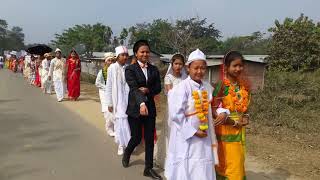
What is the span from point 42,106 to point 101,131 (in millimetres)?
5160

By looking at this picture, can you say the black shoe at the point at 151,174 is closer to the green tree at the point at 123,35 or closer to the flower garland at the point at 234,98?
the flower garland at the point at 234,98

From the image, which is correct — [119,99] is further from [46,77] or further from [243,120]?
[46,77]

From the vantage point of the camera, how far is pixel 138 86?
6.34m

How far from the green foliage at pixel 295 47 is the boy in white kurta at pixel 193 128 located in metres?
20.0

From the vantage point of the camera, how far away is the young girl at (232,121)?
4.90 m

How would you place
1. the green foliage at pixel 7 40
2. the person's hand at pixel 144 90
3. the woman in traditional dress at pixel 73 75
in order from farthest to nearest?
the green foliage at pixel 7 40 → the woman in traditional dress at pixel 73 75 → the person's hand at pixel 144 90

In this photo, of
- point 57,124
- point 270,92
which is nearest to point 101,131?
point 57,124

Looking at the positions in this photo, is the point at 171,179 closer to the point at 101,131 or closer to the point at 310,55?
the point at 101,131

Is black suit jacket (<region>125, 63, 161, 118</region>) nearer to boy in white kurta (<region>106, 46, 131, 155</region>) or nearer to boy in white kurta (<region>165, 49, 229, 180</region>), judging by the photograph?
boy in white kurta (<region>106, 46, 131, 155</region>)

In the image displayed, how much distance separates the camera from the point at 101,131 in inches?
398

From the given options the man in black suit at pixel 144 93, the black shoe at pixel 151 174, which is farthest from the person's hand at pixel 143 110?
the black shoe at pixel 151 174

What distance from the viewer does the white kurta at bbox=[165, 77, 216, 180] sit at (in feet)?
15.7

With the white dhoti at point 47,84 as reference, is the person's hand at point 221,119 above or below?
above

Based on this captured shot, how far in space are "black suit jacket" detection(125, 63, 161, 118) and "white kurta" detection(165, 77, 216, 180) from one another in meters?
1.43
